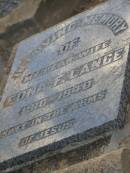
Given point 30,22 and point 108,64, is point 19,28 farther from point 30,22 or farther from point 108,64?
point 108,64

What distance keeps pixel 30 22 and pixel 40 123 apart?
109 cm

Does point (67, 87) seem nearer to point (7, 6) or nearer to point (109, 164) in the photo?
point (109, 164)

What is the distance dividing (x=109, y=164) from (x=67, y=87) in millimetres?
547

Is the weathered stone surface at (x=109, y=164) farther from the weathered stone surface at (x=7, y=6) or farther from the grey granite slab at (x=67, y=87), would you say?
the weathered stone surface at (x=7, y=6)

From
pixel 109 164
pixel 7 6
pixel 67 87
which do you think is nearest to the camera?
pixel 109 164

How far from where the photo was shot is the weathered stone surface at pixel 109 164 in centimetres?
179

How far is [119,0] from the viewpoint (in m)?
2.48

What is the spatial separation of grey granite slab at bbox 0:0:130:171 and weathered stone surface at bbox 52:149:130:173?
159 mm

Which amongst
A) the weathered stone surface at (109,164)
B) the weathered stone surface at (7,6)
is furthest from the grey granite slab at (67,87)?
the weathered stone surface at (7,6)

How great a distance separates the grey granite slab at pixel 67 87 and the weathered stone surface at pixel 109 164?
0.52 feet

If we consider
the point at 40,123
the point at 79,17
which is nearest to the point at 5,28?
the point at 79,17

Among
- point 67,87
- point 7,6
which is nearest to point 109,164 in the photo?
point 67,87

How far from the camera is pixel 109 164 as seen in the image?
5.93ft

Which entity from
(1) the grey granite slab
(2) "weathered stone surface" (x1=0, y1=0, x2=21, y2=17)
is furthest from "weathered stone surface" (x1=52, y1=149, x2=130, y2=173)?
(2) "weathered stone surface" (x1=0, y1=0, x2=21, y2=17)
